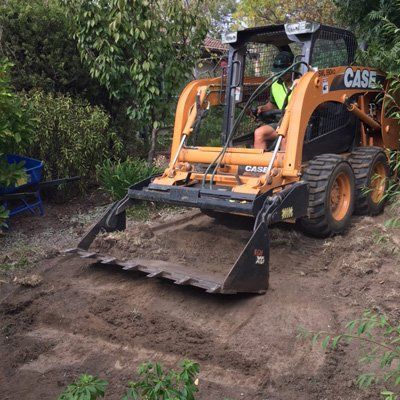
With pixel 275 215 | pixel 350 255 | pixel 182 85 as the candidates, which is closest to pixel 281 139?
pixel 275 215

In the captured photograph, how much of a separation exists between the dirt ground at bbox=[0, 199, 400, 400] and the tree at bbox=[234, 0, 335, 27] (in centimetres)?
1189

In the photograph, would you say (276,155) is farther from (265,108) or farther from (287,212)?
(265,108)

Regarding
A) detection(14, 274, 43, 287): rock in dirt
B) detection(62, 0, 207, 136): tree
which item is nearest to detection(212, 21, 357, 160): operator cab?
detection(62, 0, 207, 136): tree

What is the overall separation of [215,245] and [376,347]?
11.0 feet

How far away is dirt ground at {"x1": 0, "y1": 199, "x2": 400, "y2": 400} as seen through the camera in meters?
3.72

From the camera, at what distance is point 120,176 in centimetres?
795

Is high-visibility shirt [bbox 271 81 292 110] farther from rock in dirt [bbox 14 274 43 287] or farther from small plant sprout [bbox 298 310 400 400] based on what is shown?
rock in dirt [bbox 14 274 43 287]

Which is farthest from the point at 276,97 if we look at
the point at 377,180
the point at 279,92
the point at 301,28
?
the point at 377,180

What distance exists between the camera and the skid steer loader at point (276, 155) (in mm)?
5156

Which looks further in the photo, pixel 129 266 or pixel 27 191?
pixel 27 191

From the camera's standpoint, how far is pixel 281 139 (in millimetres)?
5730

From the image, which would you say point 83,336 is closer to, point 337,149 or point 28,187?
point 28,187

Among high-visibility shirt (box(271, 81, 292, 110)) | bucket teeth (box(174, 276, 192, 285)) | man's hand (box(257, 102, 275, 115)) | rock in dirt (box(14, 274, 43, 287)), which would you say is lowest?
rock in dirt (box(14, 274, 43, 287))

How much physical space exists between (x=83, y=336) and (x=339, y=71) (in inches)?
165
